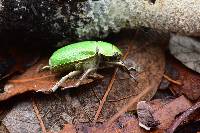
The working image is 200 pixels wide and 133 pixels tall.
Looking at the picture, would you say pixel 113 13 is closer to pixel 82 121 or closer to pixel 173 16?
pixel 173 16

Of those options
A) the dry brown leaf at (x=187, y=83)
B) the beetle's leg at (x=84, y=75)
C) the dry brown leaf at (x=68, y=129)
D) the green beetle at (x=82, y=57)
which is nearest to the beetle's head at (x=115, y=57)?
the green beetle at (x=82, y=57)

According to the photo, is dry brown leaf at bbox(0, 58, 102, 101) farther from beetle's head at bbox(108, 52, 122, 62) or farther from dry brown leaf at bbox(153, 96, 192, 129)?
dry brown leaf at bbox(153, 96, 192, 129)

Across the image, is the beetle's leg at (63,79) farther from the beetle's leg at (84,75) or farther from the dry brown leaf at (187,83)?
the dry brown leaf at (187,83)

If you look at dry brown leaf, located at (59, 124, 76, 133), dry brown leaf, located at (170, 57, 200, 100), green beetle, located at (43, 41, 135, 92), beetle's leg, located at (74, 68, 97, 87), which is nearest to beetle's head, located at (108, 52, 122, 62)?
green beetle, located at (43, 41, 135, 92)

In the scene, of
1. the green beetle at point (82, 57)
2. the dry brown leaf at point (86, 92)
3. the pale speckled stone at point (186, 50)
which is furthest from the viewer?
the pale speckled stone at point (186, 50)

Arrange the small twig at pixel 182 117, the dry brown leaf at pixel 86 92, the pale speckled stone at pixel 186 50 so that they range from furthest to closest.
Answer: the pale speckled stone at pixel 186 50 < the dry brown leaf at pixel 86 92 < the small twig at pixel 182 117

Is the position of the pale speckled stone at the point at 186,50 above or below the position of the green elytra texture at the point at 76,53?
below

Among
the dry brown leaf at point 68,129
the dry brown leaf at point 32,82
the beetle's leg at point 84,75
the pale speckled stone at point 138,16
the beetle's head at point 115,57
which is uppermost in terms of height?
the pale speckled stone at point 138,16

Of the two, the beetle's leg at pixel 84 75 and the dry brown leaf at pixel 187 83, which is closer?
the beetle's leg at pixel 84 75

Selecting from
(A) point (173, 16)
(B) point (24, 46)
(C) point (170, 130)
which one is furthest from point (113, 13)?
(C) point (170, 130)
